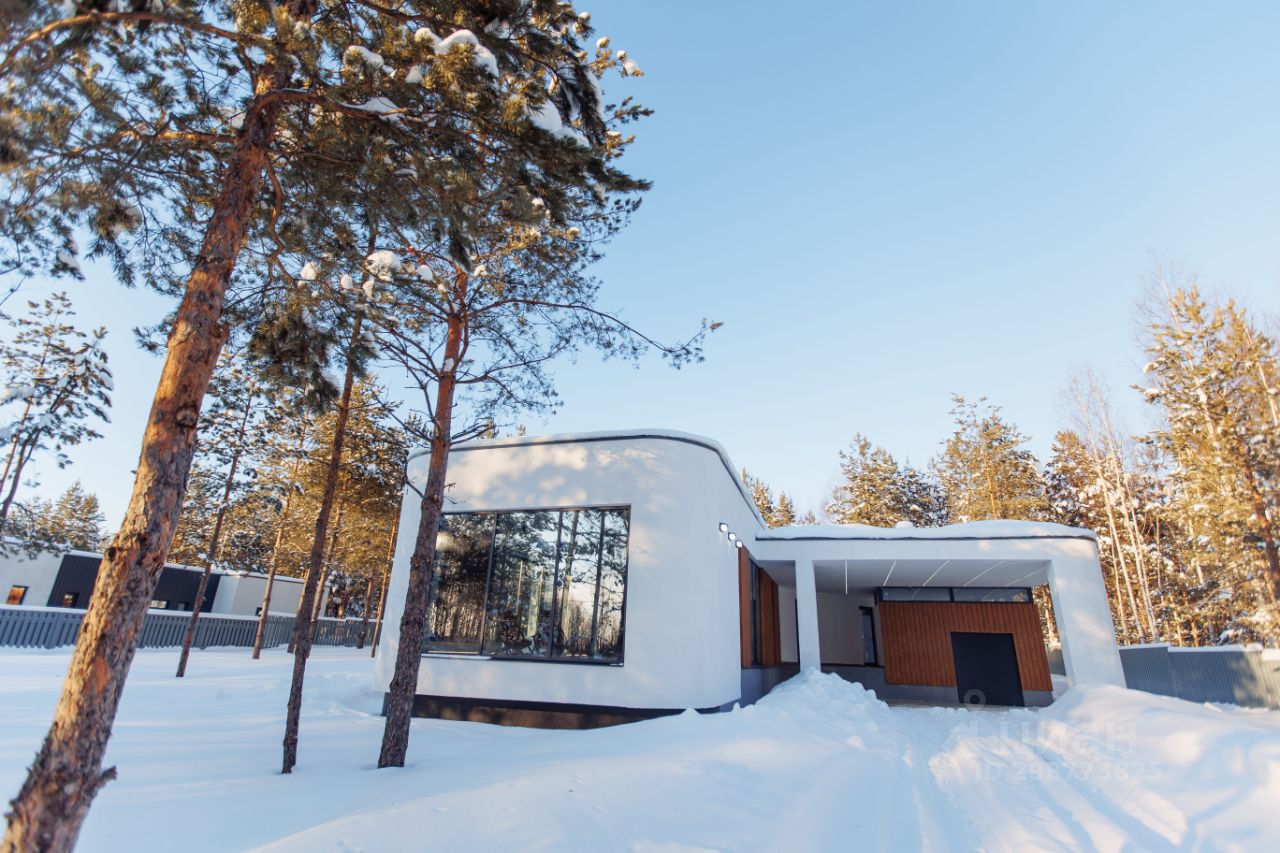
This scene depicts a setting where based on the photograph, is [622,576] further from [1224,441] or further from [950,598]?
[1224,441]

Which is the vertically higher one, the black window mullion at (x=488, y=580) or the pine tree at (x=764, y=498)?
the pine tree at (x=764, y=498)

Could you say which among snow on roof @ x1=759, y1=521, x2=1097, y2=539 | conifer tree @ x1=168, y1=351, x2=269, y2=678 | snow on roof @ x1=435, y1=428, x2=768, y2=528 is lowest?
snow on roof @ x1=759, y1=521, x2=1097, y2=539

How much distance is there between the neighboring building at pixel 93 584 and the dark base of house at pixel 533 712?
17559 mm

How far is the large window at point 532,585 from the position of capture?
28.2 ft

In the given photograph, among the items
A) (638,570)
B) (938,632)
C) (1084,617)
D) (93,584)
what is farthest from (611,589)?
(93,584)

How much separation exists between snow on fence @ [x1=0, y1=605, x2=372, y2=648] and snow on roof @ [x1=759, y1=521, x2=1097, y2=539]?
17777 millimetres

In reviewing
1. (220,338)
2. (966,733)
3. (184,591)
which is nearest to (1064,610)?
(966,733)

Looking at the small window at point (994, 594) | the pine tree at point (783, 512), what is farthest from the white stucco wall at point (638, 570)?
the pine tree at point (783, 512)

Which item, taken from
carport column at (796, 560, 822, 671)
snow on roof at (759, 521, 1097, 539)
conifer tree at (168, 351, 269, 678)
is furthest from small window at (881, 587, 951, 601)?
conifer tree at (168, 351, 269, 678)

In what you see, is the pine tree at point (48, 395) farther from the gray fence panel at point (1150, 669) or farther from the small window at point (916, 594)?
the gray fence panel at point (1150, 669)

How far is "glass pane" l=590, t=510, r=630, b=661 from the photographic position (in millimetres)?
8398

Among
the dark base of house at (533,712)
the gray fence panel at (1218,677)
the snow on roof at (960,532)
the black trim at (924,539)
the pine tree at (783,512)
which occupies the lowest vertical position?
the dark base of house at (533,712)

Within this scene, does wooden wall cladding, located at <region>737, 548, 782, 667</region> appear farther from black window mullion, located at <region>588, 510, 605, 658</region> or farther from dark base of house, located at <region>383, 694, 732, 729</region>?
black window mullion, located at <region>588, 510, 605, 658</region>

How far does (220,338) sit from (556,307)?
4.11m
